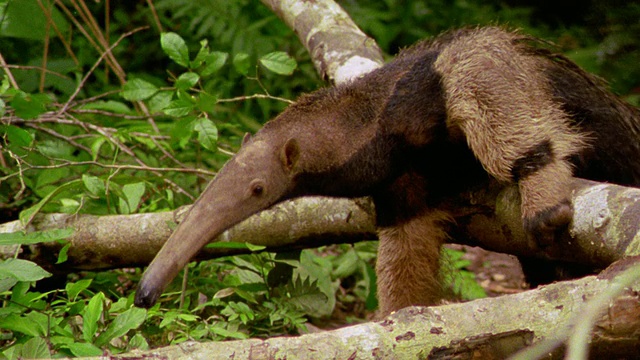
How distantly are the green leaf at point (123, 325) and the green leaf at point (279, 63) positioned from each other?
2152 mm

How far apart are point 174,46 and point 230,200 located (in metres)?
A: 1.61

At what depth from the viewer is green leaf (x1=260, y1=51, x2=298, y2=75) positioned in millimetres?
5277

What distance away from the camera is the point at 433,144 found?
13.3 feet

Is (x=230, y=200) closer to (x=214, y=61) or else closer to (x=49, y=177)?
(x=214, y=61)

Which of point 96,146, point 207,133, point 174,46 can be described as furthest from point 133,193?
point 174,46

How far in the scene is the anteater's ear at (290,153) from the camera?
3857 millimetres

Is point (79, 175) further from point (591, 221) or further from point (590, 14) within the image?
point (590, 14)

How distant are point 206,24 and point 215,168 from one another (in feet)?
5.74

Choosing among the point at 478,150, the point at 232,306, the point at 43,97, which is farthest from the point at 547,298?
the point at 43,97

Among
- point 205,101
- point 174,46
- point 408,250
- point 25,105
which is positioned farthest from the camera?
point 205,101

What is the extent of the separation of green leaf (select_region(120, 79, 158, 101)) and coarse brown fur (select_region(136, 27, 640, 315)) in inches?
60.7

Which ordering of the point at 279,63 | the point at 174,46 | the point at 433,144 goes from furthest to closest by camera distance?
the point at 279,63
the point at 174,46
the point at 433,144

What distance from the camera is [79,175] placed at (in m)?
5.76

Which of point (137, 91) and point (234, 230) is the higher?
point (137, 91)
